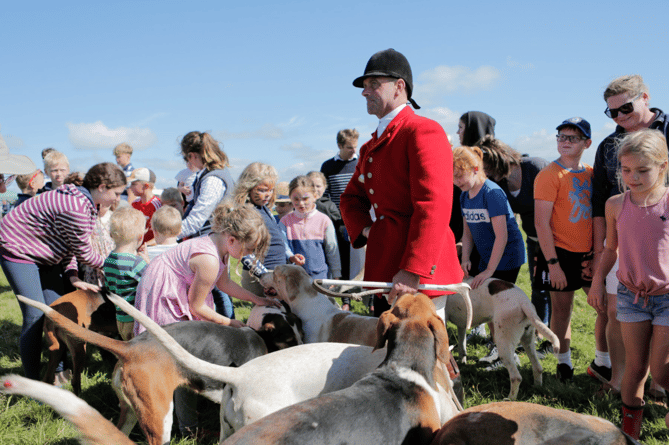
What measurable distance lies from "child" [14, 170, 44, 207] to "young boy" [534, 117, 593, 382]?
7.19m

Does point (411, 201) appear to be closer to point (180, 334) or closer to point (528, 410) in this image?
point (528, 410)

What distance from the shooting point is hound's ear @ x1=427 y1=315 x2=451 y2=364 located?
229cm

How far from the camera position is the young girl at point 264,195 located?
459 cm

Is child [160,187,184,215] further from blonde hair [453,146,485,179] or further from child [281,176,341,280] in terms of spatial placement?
blonde hair [453,146,485,179]

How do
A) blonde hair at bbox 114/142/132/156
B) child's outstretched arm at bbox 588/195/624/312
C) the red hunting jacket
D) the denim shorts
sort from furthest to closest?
blonde hair at bbox 114/142/132/156
child's outstretched arm at bbox 588/195/624/312
the denim shorts
the red hunting jacket

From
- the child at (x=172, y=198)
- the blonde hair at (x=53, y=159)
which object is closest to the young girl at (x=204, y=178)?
the child at (x=172, y=198)

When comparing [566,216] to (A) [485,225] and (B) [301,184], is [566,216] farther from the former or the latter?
(B) [301,184]

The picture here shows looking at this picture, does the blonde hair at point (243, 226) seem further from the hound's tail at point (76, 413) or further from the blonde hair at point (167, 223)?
the hound's tail at point (76, 413)

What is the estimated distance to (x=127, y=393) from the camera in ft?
8.68

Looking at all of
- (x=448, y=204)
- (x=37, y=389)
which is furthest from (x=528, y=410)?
(x=37, y=389)

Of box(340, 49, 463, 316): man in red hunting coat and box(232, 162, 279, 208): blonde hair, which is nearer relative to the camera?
box(340, 49, 463, 316): man in red hunting coat

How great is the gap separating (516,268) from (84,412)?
411 cm

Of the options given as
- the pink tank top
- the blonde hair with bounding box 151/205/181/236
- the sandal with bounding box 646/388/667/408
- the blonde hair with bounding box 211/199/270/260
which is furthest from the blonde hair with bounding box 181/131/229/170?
the sandal with bounding box 646/388/667/408

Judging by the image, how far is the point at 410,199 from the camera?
8.71 feet
